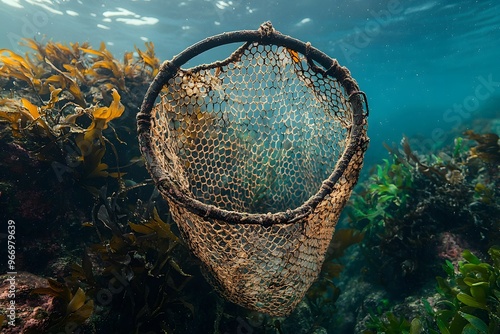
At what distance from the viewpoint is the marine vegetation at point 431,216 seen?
4074 mm

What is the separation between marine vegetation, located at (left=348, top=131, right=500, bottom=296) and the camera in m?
4.07

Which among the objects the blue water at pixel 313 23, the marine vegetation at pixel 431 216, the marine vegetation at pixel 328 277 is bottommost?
the marine vegetation at pixel 328 277

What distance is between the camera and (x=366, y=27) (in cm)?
1991

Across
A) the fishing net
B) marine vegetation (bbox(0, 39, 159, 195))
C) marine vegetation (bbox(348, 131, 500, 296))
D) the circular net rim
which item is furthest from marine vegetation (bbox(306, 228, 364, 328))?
marine vegetation (bbox(0, 39, 159, 195))

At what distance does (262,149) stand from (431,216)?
122 inches

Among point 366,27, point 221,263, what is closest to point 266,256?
point 221,263

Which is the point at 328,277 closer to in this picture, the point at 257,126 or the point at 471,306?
the point at 471,306

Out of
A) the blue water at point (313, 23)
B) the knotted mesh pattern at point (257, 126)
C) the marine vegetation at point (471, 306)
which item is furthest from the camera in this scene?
the blue water at point (313, 23)

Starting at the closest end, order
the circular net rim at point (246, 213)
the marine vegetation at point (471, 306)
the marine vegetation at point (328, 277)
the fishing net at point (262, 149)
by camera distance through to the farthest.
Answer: the circular net rim at point (246, 213) < the fishing net at point (262, 149) < the marine vegetation at point (471, 306) < the marine vegetation at point (328, 277)

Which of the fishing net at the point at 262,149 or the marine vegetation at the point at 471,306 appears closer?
the fishing net at the point at 262,149

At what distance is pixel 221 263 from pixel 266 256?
405mm

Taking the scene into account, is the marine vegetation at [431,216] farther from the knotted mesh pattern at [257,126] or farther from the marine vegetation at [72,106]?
the marine vegetation at [72,106]

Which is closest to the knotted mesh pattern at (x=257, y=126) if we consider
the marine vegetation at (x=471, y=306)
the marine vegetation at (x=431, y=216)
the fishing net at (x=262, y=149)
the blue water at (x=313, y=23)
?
the fishing net at (x=262, y=149)

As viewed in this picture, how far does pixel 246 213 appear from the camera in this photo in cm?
180
